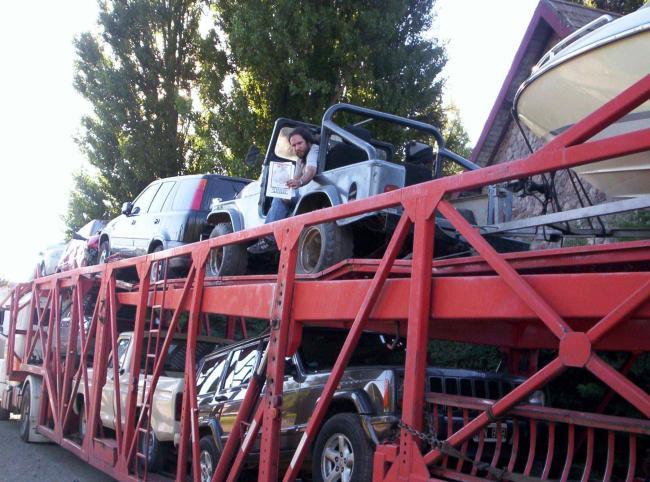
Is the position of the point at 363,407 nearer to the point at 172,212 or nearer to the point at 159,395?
the point at 159,395

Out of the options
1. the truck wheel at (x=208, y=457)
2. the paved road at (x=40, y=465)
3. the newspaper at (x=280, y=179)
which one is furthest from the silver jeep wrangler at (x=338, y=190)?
the paved road at (x=40, y=465)

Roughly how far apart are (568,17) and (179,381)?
8.59m

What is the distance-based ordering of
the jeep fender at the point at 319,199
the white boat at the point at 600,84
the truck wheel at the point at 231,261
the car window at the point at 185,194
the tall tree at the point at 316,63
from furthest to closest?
the tall tree at the point at 316,63, the car window at the point at 185,194, the truck wheel at the point at 231,261, the jeep fender at the point at 319,199, the white boat at the point at 600,84

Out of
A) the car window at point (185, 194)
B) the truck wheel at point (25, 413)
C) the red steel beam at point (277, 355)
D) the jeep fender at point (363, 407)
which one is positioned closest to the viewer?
the red steel beam at point (277, 355)

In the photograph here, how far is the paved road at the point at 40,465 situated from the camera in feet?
29.3

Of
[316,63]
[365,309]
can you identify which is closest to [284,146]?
[365,309]

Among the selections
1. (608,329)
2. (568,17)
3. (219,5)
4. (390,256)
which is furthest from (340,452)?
(219,5)

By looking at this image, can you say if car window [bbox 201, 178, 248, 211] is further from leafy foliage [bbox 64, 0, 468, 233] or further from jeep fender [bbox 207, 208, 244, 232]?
leafy foliage [bbox 64, 0, 468, 233]

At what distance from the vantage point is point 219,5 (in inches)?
631

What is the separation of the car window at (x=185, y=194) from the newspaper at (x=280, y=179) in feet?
10.4

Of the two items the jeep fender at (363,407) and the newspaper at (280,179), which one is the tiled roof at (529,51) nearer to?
the newspaper at (280,179)

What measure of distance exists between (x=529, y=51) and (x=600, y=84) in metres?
8.50

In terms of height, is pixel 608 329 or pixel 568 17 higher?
pixel 568 17

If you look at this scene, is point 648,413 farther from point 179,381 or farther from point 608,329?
point 179,381
